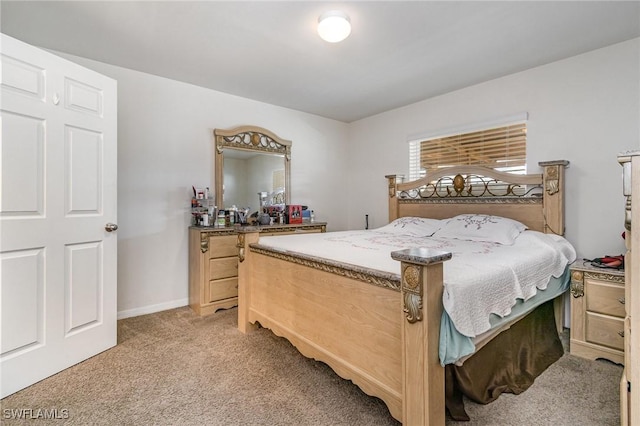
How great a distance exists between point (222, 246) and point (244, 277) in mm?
766

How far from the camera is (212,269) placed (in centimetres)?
320

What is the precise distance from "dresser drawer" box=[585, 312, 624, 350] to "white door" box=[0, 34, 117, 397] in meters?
3.58

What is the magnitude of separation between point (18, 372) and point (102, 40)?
2.47m

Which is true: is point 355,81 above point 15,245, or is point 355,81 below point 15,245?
above

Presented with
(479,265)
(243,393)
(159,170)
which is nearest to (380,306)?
(479,265)

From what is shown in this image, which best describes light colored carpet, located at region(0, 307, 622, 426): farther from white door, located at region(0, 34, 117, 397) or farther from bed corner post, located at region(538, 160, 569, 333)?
bed corner post, located at region(538, 160, 569, 333)

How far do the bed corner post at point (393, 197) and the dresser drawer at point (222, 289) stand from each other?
2.16 m

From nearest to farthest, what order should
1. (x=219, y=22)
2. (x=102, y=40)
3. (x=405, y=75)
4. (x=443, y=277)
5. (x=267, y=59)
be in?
(x=443, y=277)
(x=219, y=22)
(x=102, y=40)
(x=267, y=59)
(x=405, y=75)

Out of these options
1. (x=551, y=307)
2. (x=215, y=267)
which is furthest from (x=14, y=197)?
(x=551, y=307)

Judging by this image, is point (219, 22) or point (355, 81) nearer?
point (219, 22)

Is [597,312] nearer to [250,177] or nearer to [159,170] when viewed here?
[250,177]

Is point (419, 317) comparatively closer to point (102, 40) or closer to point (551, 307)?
point (551, 307)

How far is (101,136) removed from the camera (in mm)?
2295

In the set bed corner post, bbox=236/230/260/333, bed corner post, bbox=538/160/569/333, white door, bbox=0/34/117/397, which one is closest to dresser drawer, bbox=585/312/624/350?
bed corner post, bbox=538/160/569/333
